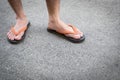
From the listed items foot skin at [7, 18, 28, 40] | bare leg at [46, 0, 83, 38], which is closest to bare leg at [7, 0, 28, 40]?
foot skin at [7, 18, 28, 40]

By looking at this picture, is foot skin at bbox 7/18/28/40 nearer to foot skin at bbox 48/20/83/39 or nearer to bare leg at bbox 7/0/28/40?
bare leg at bbox 7/0/28/40

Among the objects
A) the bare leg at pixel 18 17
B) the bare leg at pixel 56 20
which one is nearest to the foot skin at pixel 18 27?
the bare leg at pixel 18 17

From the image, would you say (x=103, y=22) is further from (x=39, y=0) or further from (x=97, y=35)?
(x=39, y=0)

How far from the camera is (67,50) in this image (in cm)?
127

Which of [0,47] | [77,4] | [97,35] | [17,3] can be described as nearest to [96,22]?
Answer: [97,35]

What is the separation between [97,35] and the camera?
1379 mm

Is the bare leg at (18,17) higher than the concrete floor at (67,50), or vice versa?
the bare leg at (18,17)

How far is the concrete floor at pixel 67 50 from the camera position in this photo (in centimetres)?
112

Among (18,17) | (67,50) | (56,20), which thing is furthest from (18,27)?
(67,50)

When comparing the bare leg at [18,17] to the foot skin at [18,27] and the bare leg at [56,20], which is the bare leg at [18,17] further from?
the bare leg at [56,20]

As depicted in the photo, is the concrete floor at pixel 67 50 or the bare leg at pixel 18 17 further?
the bare leg at pixel 18 17

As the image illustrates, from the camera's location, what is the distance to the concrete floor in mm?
1122

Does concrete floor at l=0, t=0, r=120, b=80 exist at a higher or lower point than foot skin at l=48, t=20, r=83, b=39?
lower

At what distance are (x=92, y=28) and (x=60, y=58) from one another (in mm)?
383
